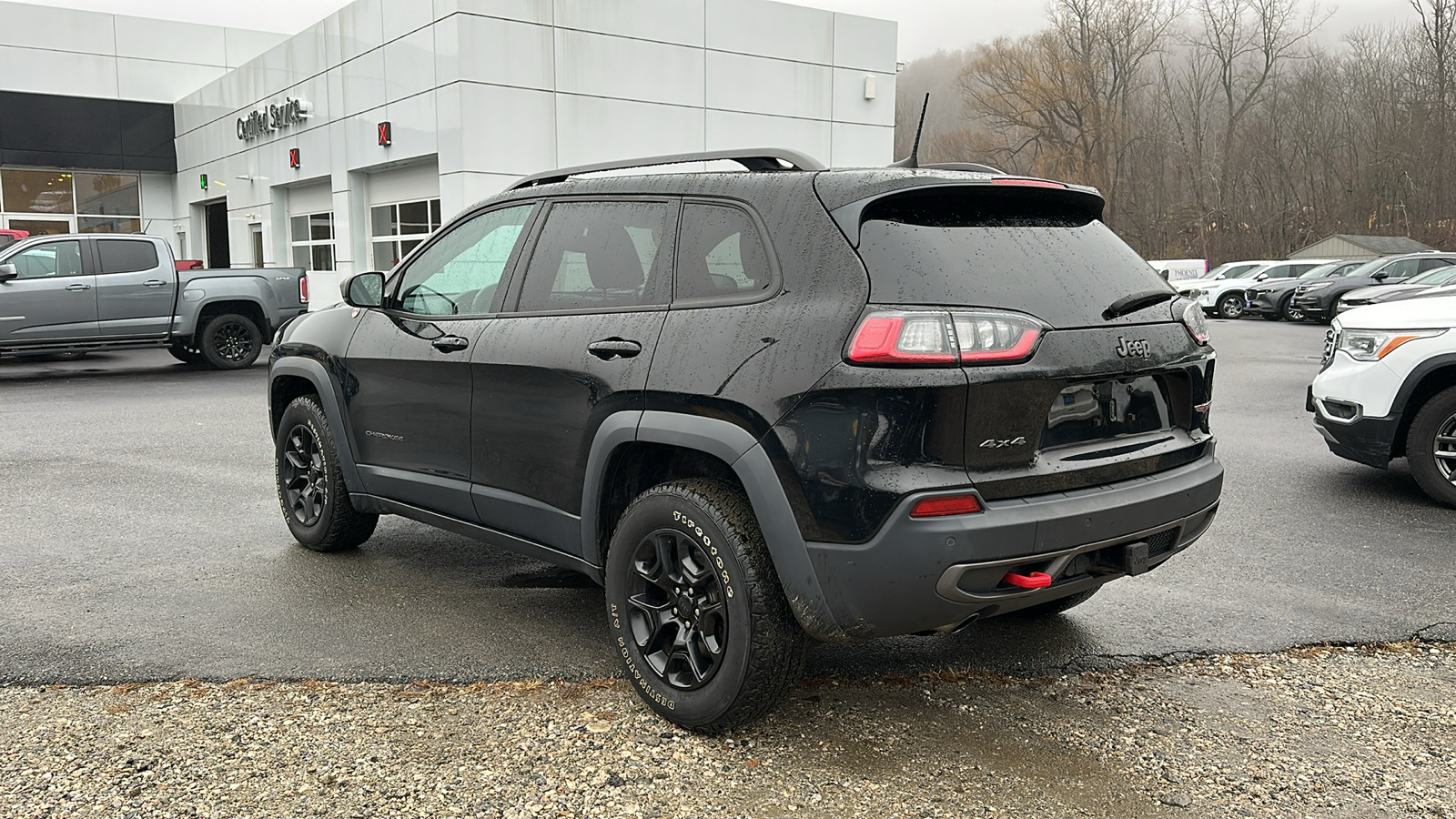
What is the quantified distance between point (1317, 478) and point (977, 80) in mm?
57371

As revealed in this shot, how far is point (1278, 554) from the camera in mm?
5535

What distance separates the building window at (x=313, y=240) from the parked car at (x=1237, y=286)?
2298cm

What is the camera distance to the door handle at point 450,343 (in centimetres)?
428

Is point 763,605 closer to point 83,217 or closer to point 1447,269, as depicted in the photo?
point 1447,269

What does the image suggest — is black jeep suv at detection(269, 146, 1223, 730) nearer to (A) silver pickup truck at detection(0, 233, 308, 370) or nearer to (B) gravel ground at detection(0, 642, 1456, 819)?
(B) gravel ground at detection(0, 642, 1456, 819)

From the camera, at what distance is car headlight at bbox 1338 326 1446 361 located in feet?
21.3

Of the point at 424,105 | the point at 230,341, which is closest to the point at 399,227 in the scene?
the point at 424,105

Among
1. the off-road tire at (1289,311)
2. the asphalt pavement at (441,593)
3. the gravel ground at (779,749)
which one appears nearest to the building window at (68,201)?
the asphalt pavement at (441,593)

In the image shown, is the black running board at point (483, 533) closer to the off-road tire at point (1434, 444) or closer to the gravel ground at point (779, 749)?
the gravel ground at point (779, 749)

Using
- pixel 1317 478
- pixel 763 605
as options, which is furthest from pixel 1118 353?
pixel 1317 478

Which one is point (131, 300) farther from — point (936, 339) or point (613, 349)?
point (936, 339)

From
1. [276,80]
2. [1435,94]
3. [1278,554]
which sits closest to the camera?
[1278,554]

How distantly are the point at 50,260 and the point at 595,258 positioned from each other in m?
13.3

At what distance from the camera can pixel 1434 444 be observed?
6.44m
